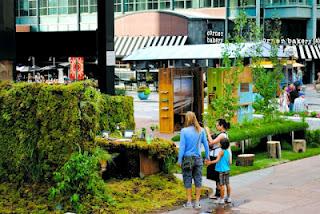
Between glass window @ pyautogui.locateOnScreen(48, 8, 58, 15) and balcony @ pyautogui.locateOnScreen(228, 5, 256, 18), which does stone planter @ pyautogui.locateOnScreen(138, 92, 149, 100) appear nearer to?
balcony @ pyautogui.locateOnScreen(228, 5, 256, 18)

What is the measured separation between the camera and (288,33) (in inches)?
2810

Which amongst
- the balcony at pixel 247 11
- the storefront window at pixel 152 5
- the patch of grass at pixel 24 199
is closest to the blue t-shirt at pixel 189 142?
the patch of grass at pixel 24 199

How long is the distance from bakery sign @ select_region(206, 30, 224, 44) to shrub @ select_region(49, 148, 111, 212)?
5555 centimetres

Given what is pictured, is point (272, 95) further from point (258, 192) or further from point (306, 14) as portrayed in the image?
point (306, 14)

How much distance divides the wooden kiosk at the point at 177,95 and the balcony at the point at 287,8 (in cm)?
4265

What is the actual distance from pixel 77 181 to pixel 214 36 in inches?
2250

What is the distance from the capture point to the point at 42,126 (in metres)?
12.1

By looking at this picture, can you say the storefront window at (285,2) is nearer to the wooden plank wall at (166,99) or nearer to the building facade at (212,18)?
the building facade at (212,18)

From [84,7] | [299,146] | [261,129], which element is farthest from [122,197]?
[84,7]

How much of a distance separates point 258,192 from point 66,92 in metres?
5.01

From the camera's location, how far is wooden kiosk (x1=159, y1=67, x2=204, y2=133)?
25.6 m

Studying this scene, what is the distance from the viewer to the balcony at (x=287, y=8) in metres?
68.2

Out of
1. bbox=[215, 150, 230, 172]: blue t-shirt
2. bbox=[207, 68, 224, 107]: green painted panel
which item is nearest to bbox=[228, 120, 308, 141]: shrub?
bbox=[207, 68, 224, 107]: green painted panel

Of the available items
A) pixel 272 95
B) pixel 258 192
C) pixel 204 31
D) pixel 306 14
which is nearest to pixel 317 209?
pixel 258 192
